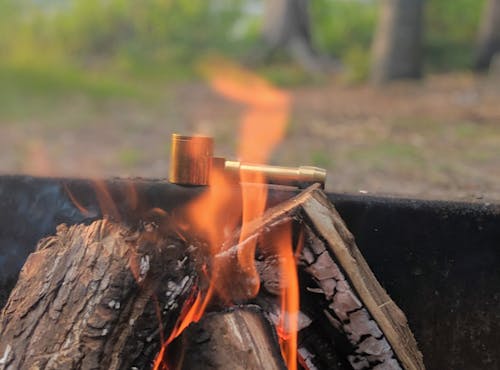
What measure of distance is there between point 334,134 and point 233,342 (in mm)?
5285

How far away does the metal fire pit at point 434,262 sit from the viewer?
6.12 ft

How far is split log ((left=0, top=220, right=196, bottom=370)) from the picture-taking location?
1403 millimetres

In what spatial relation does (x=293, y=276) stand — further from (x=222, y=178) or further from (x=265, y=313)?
(x=222, y=178)

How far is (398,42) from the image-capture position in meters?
8.87

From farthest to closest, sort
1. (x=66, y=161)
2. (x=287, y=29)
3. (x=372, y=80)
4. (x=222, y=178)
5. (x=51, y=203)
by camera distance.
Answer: (x=287, y=29), (x=372, y=80), (x=66, y=161), (x=51, y=203), (x=222, y=178)

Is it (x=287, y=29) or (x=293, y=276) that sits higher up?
(x=287, y=29)

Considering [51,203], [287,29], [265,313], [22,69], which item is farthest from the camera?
[287,29]

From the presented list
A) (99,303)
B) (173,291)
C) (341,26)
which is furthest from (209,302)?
(341,26)

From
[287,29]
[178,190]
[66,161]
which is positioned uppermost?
[287,29]

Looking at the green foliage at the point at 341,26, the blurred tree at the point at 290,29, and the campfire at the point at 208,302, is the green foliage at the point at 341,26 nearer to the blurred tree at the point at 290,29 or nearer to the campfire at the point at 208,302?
the blurred tree at the point at 290,29

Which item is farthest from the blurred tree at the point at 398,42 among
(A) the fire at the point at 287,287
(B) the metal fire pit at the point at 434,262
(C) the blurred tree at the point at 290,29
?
(A) the fire at the point at 287,287

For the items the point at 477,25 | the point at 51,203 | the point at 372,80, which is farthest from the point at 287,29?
the point at 51,203

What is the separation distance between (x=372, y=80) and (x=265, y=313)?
806 cm

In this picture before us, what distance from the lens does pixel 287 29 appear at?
11273 millimetres
